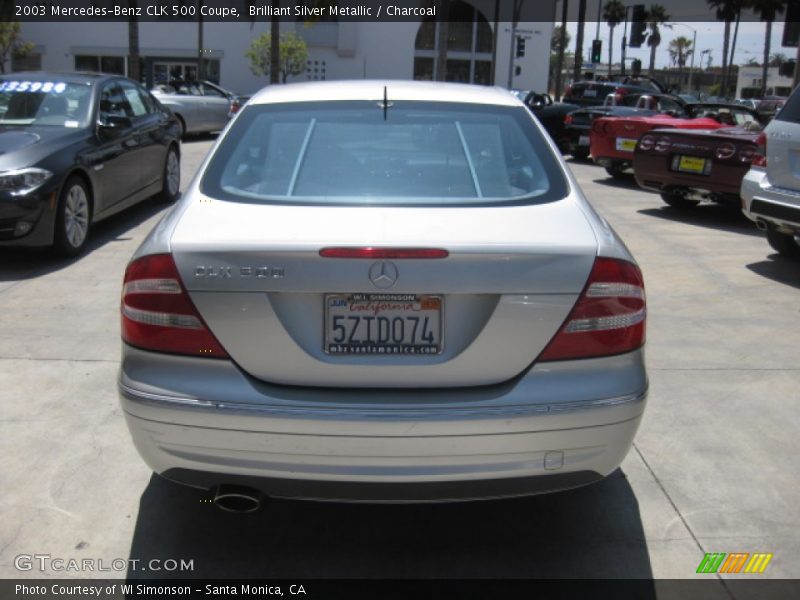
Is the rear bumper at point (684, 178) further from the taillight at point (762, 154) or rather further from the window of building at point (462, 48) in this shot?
the window of building at point (462, 48)

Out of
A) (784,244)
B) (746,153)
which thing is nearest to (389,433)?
(784,244)

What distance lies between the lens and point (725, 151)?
9.30m

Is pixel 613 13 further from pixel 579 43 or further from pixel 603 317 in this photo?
pixel 603 317

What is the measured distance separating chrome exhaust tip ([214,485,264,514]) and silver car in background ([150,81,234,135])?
1586 cm

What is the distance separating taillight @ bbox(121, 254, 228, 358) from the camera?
2.64 m

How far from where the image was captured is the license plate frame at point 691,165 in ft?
31.2

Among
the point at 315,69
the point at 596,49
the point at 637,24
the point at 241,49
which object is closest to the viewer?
the point at 637,24

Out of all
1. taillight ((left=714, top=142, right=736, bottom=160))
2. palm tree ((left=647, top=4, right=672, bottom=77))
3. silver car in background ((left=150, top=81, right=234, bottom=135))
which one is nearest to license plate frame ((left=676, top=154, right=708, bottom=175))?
taillight ((left=714, top=142, right=736, bottom=160))

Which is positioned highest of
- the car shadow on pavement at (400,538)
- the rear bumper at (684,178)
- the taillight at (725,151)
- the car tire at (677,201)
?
the taillight at (725,151)

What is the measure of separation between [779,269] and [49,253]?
6372 mm

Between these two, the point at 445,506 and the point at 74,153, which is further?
the point at 74,153

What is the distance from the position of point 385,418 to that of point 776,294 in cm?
505

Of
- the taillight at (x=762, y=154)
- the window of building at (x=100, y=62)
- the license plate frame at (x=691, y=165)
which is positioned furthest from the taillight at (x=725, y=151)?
the window of building at (x=100, y=62)

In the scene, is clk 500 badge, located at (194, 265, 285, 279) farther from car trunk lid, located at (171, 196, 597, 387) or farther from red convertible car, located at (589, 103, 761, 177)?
red convertible car, located at (589, 103, 761, 177)
